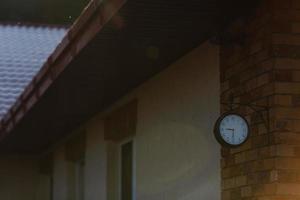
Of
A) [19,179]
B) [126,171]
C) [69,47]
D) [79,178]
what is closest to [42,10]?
[19,179]

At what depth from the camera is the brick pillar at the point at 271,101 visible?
510 centimetres

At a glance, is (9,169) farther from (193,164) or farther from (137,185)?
(193,164)

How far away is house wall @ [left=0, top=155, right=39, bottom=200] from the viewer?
13.2 meters

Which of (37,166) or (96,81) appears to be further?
(37,166)

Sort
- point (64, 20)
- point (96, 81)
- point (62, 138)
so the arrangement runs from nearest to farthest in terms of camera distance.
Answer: point (96, 81), point (62, 138), point (64, 20)

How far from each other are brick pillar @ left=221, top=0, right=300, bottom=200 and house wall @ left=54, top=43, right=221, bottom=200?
0.60 m

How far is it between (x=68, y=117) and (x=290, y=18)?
4791 millimetres

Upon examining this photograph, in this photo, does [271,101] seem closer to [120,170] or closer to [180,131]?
[180,131]

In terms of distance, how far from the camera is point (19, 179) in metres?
13.2

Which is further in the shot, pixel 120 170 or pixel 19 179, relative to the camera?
pixel 19 179

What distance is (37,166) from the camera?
13211mm

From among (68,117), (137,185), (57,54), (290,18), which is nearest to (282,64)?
(290,18)

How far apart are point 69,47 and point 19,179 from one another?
6.83 m

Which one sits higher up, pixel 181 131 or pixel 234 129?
pixel 181 131
